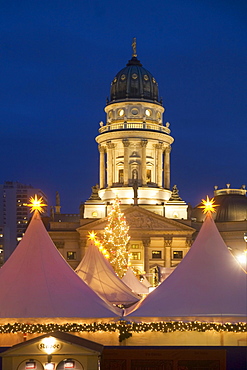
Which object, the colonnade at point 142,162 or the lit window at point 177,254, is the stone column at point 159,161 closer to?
the colonnade at point 142,162

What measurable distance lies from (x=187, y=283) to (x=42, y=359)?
29.2 ft

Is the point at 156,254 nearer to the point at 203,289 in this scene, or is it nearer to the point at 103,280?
the point at 103,280

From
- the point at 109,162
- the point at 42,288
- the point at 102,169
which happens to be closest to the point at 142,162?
the point at 109,162

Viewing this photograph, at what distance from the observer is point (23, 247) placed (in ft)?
80.1

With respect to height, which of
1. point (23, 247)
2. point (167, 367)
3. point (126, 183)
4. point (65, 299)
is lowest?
point (167, 367)

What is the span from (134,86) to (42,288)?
7003 centimetres

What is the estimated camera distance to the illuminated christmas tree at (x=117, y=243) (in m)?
49.6

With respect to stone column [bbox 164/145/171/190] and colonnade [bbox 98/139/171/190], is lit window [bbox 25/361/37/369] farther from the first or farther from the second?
stone column [bbox 164/145/171/190]

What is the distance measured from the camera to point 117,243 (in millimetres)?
50750

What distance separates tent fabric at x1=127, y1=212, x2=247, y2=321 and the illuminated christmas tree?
25613 mm

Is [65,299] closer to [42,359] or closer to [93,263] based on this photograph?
[42,359]

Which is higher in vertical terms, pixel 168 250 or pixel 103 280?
pixel 168 250

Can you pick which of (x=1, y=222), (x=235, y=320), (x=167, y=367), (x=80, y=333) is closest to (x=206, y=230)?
(x=235, y=320)

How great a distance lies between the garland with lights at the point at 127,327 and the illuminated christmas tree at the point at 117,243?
27.1 m
